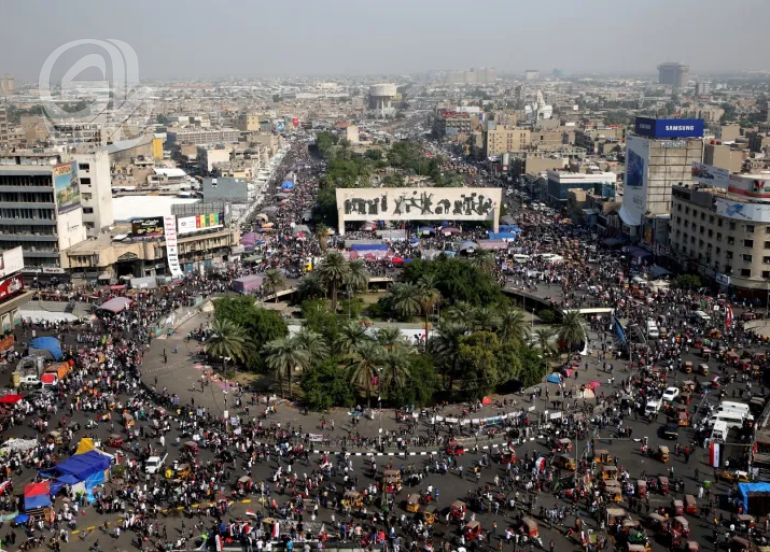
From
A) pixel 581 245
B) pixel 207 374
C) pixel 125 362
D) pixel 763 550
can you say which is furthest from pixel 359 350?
pixel 581 245

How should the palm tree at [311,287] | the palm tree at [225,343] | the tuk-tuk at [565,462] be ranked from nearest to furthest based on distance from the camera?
the tuk-tuk at [565,462] < the palm tree at [225,343] < the palm tree at [311,287]

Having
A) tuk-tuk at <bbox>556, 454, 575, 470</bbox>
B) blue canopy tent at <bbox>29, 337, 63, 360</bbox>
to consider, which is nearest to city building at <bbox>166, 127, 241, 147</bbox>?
blue canopy tent at <bbox>29, 337, 63, 360</bbox>

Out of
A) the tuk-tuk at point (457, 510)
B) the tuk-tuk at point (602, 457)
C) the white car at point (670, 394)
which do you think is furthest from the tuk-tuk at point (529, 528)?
the white car at point (670, 394)

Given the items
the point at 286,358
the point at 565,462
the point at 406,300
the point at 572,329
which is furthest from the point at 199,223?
the point at 565,462

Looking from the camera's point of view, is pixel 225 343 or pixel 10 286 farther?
pixel 10 286

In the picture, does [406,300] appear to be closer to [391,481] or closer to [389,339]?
[389,339]

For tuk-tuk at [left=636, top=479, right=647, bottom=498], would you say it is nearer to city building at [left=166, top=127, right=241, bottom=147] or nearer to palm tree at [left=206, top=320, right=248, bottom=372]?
palm tree at [left=206, top=320, right=248, bottom=372]

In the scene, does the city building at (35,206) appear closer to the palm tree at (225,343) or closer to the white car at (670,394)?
the palm tree at (225,343)
